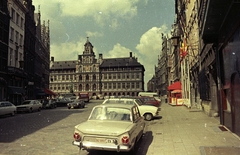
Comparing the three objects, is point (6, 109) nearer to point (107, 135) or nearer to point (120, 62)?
point (107, 135)

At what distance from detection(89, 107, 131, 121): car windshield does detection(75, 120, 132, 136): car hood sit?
0.35m

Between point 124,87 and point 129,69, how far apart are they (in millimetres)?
8134

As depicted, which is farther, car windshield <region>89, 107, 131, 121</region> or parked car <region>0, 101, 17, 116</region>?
parked car <region>0, 101, 17, 116</region>

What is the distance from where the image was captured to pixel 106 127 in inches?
252

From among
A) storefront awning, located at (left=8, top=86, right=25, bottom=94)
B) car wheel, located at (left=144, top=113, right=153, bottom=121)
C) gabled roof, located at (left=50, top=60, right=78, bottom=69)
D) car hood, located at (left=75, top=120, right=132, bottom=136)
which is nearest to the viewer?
car hood, located at (left=75, top=120, right=132, bottom=136)

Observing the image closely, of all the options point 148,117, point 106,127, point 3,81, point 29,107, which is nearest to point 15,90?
point 3,81

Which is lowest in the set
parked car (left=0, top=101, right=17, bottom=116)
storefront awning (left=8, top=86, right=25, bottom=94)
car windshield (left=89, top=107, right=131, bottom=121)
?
parked car (left=0, top=101, right=17, bottom=116)

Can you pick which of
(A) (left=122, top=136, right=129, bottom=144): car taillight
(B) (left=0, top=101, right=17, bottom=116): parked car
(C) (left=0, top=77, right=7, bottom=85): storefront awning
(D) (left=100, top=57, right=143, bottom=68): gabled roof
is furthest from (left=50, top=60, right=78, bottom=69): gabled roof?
(A) (left=122, top=136, right=129, bottom=144): car taillight

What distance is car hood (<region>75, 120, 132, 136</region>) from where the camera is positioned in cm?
612

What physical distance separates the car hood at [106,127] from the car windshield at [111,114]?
349mm

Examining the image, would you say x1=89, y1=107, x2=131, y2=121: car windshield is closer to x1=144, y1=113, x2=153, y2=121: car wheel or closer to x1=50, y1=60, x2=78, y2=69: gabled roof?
x1=144, y1=113, x2=153, y2=121: car wheel

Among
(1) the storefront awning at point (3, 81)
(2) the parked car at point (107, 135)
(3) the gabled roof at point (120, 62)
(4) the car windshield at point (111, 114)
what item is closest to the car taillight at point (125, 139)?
(2) the parked car at point (107, 135)

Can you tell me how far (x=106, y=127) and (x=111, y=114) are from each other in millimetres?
1080

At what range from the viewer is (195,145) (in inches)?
311
